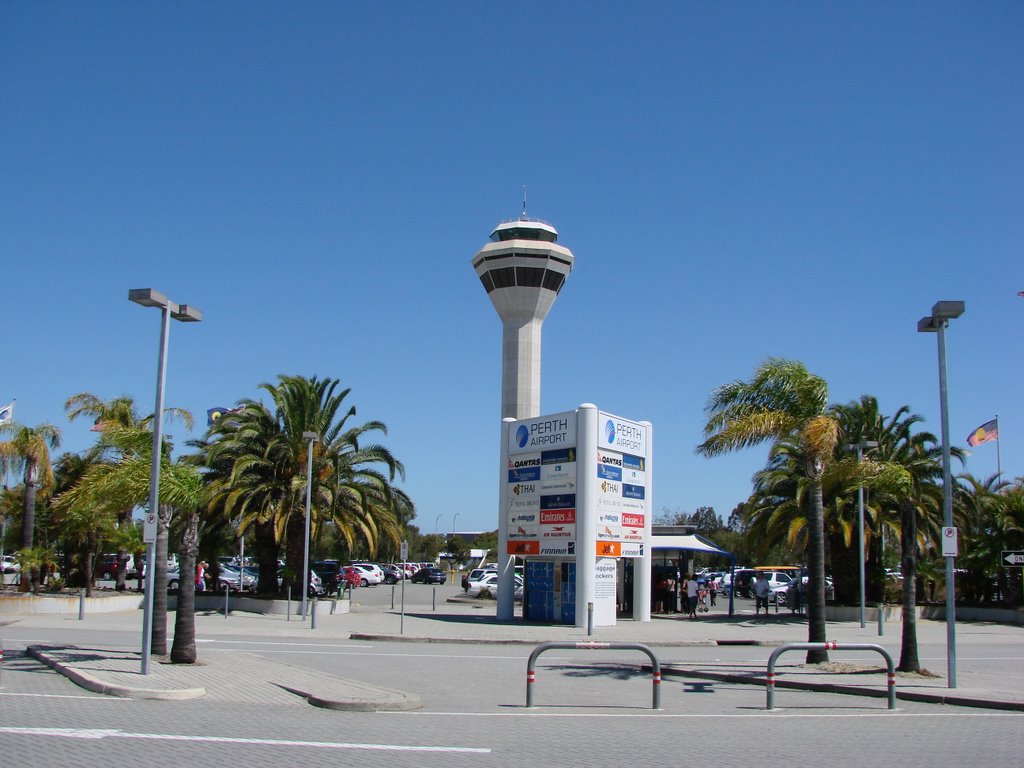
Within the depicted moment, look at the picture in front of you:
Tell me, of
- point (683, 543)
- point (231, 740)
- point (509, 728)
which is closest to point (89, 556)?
point (683, 543)

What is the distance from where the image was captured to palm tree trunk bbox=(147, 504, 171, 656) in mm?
16547

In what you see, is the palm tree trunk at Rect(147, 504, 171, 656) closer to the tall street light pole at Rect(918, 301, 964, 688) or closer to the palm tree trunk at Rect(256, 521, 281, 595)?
the tall street light pole at Rect(918, 301, 964, 688)

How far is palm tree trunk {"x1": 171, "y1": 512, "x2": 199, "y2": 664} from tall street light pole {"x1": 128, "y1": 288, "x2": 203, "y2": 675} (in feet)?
1.66

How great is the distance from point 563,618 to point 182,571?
53.7 feet

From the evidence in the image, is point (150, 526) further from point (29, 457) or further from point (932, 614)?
point (932, 614)

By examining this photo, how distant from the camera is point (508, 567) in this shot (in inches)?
1292

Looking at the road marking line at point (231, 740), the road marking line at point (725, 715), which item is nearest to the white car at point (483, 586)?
the road marking line at point (725, 715)

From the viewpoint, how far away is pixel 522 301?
6372cm

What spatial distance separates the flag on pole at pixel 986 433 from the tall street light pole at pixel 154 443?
32832 millimetres

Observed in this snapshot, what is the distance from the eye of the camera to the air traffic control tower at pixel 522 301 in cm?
6284

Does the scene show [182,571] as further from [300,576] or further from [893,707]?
[300,576]

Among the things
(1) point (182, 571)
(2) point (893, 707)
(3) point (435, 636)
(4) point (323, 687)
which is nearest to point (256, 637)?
(3) point (435, 636)

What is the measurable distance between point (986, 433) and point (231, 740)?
36.0 meters

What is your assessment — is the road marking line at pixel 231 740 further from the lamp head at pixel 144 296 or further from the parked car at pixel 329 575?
the parked car at pixel 329 575
